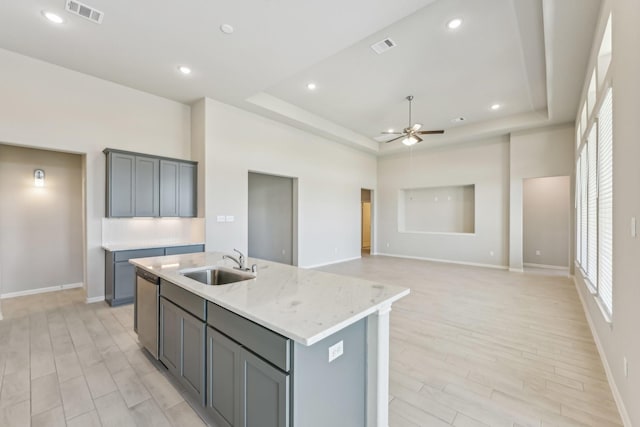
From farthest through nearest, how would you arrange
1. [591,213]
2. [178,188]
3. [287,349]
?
[178,188]
[591,213]
[287,349]

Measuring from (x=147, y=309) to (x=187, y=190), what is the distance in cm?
281

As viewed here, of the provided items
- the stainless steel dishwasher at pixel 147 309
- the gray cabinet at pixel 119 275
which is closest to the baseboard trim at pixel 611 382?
the stainless steel dishwasher at pixel 147 309

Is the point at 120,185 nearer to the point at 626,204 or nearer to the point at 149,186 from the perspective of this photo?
the point at 149,186

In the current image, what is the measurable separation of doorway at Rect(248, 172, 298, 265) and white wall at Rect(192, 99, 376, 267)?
0.24 meters

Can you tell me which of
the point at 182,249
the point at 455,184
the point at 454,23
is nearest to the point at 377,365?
the point at 454,23

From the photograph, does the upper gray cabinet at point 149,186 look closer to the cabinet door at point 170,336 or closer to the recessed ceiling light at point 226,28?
the recessed ceiling light at point 226,28

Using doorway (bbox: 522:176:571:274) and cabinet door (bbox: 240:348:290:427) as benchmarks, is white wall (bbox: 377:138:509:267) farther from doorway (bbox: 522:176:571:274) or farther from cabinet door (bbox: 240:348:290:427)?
cabinet door (bbox: 240:348:290:427)

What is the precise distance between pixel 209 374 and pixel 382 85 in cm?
478

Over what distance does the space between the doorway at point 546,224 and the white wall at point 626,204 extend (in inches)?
221

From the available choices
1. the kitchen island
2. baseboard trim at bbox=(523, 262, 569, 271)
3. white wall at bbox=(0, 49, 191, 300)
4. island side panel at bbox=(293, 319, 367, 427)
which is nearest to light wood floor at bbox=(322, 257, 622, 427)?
island side panel at bbox=(293, 319, 367, 427)

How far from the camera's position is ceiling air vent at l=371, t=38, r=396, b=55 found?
358 centimetres

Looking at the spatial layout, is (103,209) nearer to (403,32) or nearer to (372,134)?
(403,32)

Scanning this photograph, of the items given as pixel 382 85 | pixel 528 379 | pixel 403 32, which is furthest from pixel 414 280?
pixel 403 32

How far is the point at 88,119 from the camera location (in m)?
4.21
